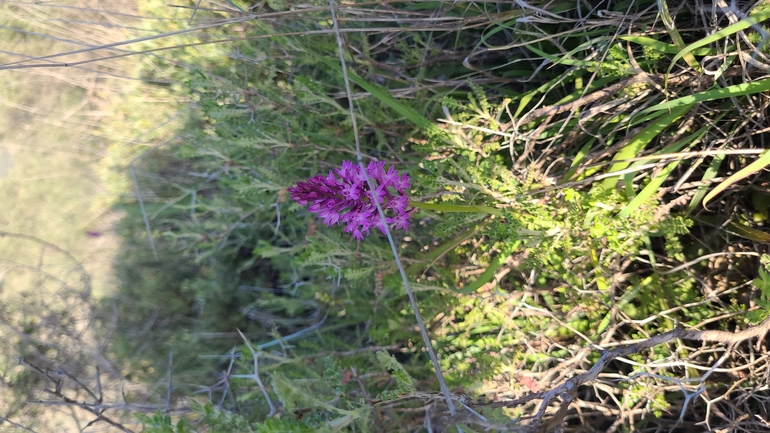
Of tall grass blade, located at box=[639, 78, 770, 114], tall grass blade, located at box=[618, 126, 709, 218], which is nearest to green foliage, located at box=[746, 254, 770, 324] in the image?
tall grass blade, located at box=[618, 126, 709, 218]

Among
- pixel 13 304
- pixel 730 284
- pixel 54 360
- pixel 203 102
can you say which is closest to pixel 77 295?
pixel 54 360

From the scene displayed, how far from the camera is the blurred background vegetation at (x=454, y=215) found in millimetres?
1218

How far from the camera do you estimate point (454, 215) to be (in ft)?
4.18

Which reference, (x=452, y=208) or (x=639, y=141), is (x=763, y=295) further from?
(x=452, y=208)

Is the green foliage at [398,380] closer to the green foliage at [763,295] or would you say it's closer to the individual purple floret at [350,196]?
the individual purple floret at [350,196]

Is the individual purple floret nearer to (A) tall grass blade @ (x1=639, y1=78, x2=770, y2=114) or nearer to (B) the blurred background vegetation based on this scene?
(B) the blurred background vegetation

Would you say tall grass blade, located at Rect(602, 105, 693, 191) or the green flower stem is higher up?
tall grass blade, located at Rect(602, 105, 693, 191)

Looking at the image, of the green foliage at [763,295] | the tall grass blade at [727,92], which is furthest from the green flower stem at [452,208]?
the green foliage at [763,295]

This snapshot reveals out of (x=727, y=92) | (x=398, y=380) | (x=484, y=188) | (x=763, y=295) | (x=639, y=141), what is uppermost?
(x=727, y=92)

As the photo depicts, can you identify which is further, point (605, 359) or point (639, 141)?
point (639, 141)

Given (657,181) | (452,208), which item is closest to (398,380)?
(452,208)

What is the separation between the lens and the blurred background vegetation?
1218mm

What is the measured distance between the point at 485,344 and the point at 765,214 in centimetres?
96

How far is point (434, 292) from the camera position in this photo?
169 centimetres
